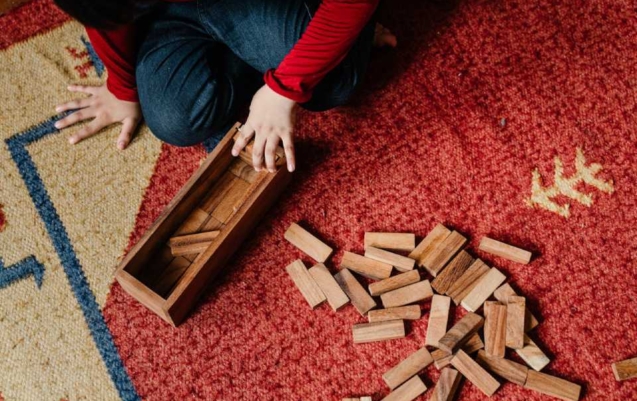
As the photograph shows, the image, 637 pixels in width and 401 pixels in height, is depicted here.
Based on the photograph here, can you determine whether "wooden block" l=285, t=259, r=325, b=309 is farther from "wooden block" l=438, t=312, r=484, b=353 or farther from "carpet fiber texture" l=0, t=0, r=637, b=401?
"wooden block" l=438, t=312, r=484, b=353

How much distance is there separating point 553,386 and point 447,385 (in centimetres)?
14

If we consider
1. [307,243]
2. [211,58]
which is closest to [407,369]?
[307,243]

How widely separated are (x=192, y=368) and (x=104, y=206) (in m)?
0.30

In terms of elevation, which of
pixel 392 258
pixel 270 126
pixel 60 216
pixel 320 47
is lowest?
pixel 60 216

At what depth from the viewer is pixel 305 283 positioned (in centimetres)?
96

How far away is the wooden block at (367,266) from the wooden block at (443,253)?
0.19 feet

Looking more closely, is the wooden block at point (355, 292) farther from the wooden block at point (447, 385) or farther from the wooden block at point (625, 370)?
the wooden block at point (625, 370)

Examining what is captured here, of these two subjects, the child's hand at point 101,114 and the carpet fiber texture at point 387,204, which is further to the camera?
the child's hand at point 101,114

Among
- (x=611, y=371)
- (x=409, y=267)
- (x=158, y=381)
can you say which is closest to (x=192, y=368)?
(x=158, y=381)

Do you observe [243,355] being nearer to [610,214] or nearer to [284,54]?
[284,54]

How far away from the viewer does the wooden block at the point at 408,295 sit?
938mm

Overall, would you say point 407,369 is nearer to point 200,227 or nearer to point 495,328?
point 495,328

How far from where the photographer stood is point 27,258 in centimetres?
102

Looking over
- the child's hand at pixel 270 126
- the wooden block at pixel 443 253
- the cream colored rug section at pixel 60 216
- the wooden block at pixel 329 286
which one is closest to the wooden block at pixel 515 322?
the wooden block at pixel 443 253
